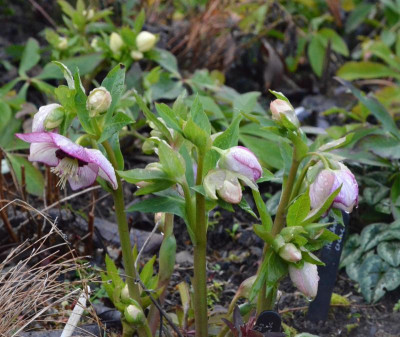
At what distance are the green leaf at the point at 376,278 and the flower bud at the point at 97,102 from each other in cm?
80

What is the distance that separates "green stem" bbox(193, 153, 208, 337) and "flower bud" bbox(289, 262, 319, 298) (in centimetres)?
14

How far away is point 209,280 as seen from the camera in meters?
1.47

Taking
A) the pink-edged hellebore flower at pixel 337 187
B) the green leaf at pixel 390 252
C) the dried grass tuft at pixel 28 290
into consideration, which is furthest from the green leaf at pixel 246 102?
the pink-edged hellebore flower at pixel 337 187

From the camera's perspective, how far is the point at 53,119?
Answer: 2.89 ft

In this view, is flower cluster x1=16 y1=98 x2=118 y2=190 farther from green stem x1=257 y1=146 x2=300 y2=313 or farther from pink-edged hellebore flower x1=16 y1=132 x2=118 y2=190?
green stem x1=257 y1=146 x2=300 y2=313

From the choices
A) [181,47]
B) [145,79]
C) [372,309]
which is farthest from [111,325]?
[181,47]

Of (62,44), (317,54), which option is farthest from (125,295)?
(317,54)

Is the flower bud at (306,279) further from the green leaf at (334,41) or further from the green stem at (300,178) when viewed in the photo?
the green leaf at (334,41)

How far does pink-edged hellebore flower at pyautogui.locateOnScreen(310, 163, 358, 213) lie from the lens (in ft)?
2.87

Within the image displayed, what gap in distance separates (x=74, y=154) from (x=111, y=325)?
0.48m

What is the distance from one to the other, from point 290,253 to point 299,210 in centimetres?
6

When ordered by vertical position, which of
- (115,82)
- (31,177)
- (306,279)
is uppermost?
(115,82)

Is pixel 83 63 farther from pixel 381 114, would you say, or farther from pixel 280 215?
pixel 280 215

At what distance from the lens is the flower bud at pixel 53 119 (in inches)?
34.5
